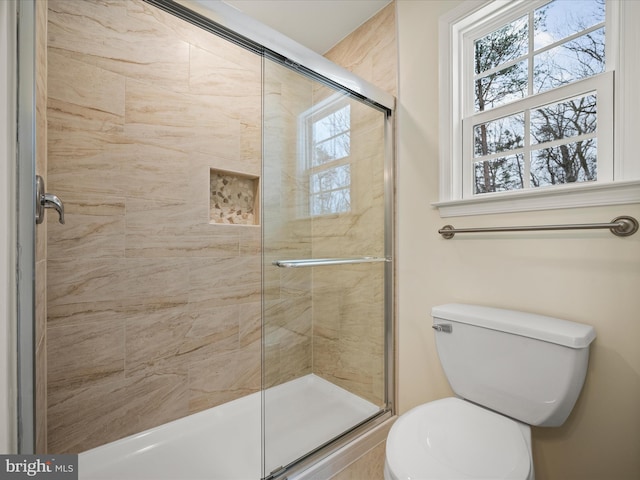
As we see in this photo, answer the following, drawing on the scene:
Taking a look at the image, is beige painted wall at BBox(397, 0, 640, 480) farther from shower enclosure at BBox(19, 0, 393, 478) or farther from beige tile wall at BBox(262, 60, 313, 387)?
beige tile wall at BBox(262, 60, 313, 387)

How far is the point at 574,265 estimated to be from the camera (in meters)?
1.12

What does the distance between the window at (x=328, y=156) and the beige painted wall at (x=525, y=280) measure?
1.25 feet

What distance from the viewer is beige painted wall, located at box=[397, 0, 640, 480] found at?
3.37 feet

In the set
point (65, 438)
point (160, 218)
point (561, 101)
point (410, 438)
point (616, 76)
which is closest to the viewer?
point (410, 438)

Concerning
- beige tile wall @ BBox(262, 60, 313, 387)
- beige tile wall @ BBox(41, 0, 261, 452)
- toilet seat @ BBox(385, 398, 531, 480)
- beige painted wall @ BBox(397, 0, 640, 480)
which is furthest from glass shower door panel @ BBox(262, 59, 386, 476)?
beige tile wall @ BBox(41, 0, 261, 452)

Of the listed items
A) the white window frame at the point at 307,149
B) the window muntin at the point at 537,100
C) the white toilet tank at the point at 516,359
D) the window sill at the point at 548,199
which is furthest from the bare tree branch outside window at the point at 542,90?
the white window frame at the point at 307,149

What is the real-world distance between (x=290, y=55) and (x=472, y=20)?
89 centimetres

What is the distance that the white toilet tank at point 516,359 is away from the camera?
3.22 ft

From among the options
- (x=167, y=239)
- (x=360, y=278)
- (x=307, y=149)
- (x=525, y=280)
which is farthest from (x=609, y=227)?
(x=167, y=239)

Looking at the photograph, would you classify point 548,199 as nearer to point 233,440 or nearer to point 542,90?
point 542,90

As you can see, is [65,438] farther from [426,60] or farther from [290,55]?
[426,60]

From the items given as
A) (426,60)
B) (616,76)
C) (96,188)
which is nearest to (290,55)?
(426,60)

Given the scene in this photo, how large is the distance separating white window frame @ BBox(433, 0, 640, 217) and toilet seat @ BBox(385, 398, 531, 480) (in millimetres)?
807

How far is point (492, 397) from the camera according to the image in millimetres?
1124
